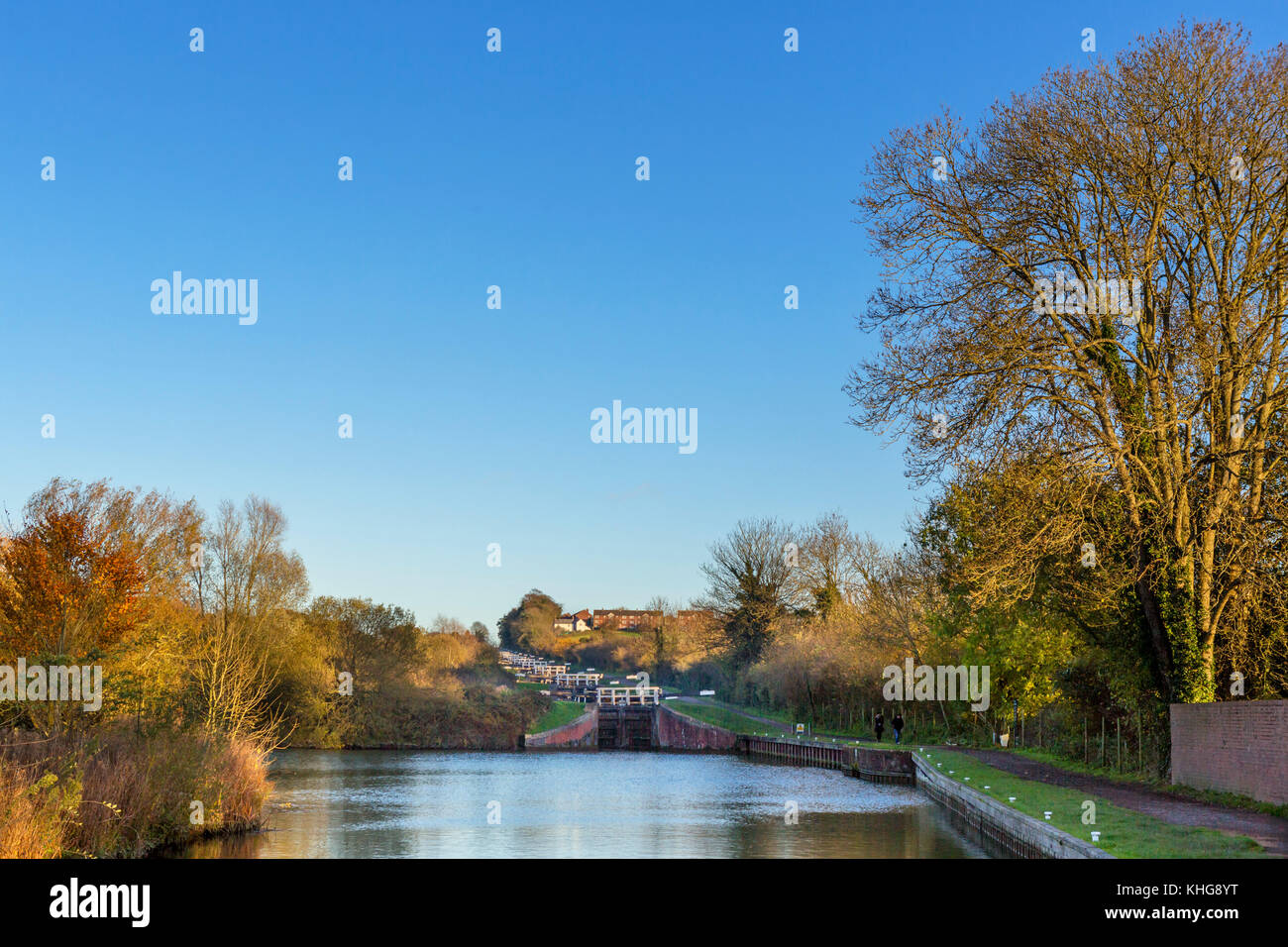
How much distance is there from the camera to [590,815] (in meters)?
25.2

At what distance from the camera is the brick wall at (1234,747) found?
17.7 meters

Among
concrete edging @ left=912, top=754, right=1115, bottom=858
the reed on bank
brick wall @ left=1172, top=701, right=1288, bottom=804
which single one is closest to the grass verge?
concrete edging @ left=912, top=754, right=1115, bottom=858

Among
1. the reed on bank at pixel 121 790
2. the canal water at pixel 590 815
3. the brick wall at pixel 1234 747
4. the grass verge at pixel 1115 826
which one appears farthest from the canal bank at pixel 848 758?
the reed on bank at pixel 121 790

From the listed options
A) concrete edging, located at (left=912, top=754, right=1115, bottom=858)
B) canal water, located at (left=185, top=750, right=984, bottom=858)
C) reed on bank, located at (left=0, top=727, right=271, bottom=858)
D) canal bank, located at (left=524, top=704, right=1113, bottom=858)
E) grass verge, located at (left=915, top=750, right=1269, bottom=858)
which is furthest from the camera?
canal water, located at (left=185, top=750, right=984, bottom=858)

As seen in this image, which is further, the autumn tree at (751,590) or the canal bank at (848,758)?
the autumn tree at (751,590)

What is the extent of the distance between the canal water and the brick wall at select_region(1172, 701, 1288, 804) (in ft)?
15.6

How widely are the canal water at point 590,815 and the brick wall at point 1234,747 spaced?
4.74 metres

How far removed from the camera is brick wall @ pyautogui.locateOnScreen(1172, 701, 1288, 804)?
17.7 m

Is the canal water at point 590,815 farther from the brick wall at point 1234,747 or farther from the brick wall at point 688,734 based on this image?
the brick wall at point 688,734

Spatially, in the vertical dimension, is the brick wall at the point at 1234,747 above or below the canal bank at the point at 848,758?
above

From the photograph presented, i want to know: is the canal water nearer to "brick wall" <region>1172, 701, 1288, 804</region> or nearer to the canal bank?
the canal bank

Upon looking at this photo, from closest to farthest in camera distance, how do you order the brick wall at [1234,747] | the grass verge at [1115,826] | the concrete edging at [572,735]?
1. the grass verge at [1115,826]
2. the brick wall at [1234,747]
3. the concrete edging at [572,735]
